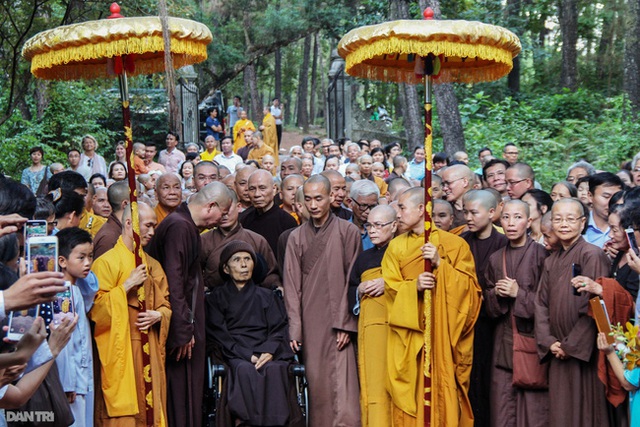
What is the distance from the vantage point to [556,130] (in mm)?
19562

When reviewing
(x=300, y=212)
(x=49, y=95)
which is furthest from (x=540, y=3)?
(x=300, y=212)

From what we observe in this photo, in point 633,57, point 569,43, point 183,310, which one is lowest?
point 183,310

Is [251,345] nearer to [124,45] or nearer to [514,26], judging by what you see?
[124,45]

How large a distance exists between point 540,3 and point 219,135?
396 inches

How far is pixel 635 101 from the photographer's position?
16.8m

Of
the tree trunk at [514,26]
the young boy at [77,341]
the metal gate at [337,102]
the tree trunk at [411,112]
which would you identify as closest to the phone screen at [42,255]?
the young boy at [77,341]

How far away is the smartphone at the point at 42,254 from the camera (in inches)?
153

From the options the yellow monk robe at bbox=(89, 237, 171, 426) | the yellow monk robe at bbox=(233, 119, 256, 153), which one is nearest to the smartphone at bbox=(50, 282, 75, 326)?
the yellow monk robe at bbox=(89, 237, 171, 426)

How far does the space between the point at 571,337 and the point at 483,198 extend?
1.47m

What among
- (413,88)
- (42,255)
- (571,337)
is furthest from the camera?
(413,88)

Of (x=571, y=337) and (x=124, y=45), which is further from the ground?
(x=124, y=45)

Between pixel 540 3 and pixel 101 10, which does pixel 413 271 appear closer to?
pixel 101 10

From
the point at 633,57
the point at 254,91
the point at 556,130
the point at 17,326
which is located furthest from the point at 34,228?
the point at 254,91

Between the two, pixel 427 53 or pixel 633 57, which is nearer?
pixel 427 53
